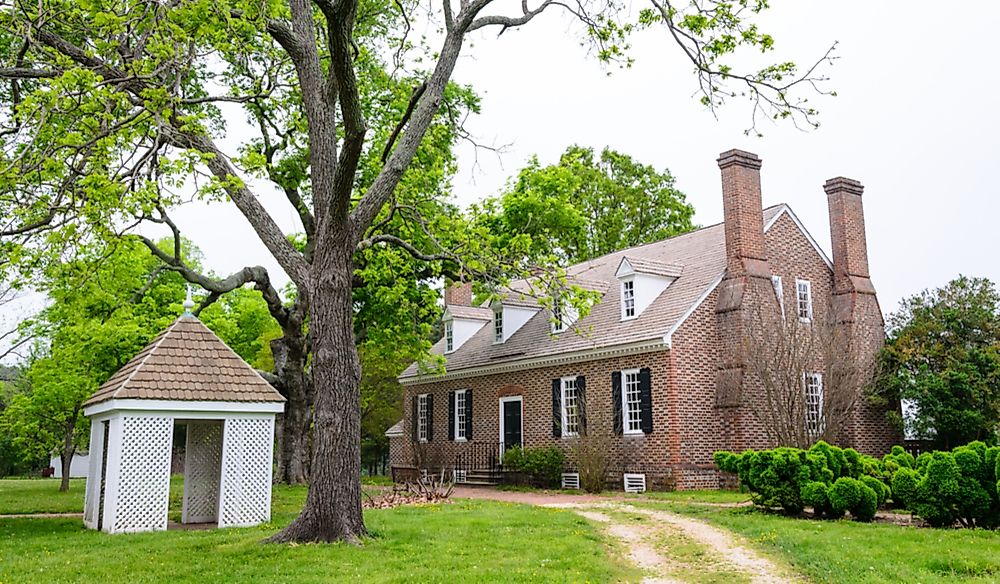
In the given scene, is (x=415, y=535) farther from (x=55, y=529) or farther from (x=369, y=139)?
(x=369, y=139)

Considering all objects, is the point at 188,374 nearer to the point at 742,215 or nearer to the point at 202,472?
the point at 202,472

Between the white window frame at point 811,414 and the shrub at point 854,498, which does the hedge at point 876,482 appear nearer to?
the shrub at point 854,498

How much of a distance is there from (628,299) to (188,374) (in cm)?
1311

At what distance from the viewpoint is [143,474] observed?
12820 millimetres

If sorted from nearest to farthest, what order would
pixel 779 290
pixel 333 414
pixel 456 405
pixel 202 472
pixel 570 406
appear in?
pixel 333 414 → pixel 202 472 → pixel 779 290 → pixel 570 406 → pixel 456 405

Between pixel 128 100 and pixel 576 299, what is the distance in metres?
7.28

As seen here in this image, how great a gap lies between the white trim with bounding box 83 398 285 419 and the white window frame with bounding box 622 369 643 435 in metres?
10.6

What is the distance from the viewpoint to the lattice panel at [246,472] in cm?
1336

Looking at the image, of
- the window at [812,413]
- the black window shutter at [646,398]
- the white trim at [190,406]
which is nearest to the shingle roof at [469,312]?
the black window shutter at [646,398]

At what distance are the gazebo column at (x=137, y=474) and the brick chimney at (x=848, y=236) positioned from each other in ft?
60.1

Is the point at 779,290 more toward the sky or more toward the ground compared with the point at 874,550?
more toward the sky

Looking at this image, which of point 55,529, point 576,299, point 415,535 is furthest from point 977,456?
point 55,529

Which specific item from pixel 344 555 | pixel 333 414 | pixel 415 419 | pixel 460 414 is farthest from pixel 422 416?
pixel 344 555

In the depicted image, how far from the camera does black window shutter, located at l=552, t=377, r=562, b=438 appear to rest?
78.6 ft
